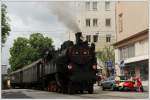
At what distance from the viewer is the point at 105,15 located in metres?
81.4

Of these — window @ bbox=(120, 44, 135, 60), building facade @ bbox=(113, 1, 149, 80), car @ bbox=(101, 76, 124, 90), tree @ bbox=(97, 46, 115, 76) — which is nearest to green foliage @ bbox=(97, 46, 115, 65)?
tree @ bbox=(97, 46, 115, 76)

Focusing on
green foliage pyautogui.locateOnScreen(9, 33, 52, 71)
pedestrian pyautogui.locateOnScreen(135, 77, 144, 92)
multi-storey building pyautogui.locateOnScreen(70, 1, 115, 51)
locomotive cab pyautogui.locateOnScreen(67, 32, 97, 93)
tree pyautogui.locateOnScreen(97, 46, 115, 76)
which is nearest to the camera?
locomotive cab pyautogui.locateOnScreen(67, 32, 97, 93)

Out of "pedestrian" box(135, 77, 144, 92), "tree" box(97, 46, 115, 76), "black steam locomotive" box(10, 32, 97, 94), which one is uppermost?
"tree" box(97, 46, 115, 76)

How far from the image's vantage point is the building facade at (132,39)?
162 feet

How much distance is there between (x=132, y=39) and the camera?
5344cm

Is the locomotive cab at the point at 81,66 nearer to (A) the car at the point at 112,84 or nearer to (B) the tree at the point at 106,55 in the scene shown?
(A) the car at the point at 112,84

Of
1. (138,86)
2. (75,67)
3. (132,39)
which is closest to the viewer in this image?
(75,67)

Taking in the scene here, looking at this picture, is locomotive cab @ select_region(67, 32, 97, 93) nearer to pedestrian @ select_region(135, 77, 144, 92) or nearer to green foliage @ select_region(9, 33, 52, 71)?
pedestrian @ select_region(135, 77, 144, 92)

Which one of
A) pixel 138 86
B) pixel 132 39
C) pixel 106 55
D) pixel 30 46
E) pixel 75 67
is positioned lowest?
pixel 138 86

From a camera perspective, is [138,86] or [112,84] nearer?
[138,86]

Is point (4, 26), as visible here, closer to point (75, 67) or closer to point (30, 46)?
point (75, 67)

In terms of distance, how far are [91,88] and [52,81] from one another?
4.74 metres

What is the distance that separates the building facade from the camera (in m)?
49.3

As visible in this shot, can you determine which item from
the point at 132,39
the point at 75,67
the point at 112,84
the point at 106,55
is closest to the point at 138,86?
the point at 112,84
